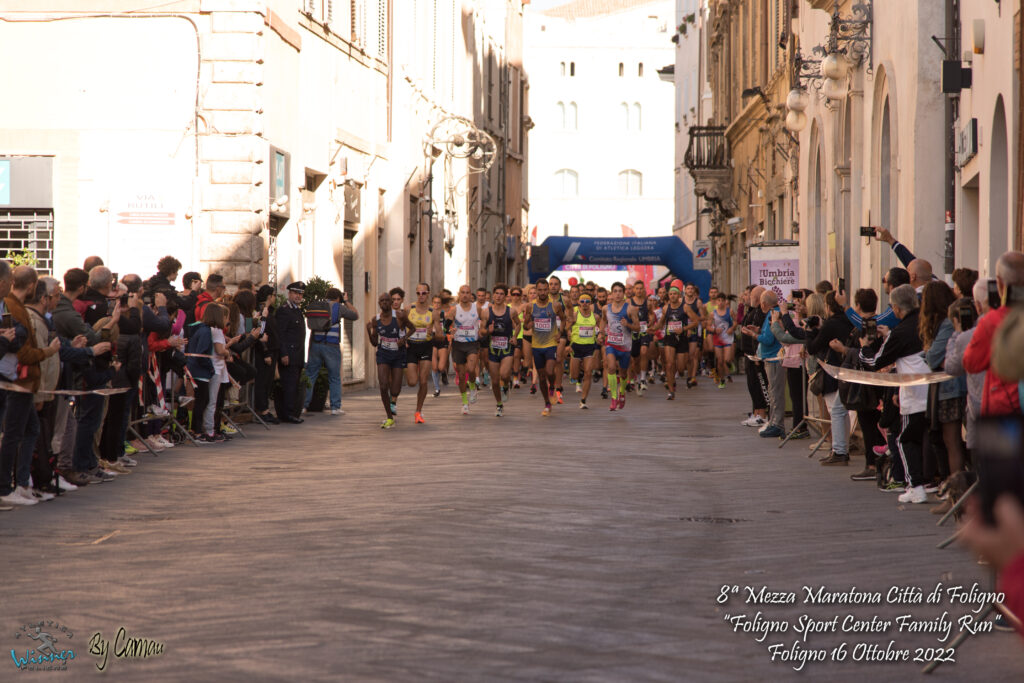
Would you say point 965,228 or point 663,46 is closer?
point 965,228

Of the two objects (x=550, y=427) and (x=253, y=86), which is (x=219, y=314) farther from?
(x=253, y=86)

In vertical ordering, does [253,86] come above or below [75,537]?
above

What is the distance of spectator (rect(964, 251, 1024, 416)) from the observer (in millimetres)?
7551

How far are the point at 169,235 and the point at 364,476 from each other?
9540mm

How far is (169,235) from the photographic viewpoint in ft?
70.1

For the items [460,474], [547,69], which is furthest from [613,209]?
[460,474]

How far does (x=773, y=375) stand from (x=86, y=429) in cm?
800

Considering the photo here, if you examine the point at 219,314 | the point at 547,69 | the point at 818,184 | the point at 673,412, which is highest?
the point at 547,69

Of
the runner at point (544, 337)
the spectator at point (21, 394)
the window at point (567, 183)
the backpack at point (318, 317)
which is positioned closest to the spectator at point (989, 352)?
the spectator at point (21, 394)

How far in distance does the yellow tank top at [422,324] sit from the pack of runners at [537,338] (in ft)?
0.04

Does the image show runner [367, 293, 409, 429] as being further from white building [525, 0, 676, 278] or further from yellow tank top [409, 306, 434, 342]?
white building [525, 0, 676, 278]

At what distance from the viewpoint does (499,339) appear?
21312mm

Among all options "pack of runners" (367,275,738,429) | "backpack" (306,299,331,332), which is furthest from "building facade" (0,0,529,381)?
"pack of runners" (367,275,738,429)

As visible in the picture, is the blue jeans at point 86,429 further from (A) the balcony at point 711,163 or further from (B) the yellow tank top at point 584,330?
(A) the balcony at point 711,163
